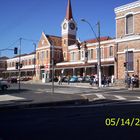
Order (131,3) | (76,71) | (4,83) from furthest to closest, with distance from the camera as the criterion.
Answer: (76,71), (131,3), (4,83)

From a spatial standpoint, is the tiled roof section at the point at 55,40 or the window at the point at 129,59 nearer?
the window at the point at 129,59

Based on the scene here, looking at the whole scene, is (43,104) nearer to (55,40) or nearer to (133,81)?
(133,81)

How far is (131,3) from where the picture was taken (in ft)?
134

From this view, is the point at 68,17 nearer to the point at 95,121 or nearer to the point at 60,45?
the point at 60,45

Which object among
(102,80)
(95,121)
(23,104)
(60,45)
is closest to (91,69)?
(60,45)

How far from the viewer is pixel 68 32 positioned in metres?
83.2

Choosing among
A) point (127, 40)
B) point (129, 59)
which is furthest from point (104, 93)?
point (127, 40)

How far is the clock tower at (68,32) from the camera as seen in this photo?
82750 mm

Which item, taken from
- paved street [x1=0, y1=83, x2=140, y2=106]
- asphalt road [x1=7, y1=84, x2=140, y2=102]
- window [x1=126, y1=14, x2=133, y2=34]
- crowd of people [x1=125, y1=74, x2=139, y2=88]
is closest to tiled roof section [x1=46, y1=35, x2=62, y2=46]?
window [x1=126, y1=14, x2=133, y2=34]

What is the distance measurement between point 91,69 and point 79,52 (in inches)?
350

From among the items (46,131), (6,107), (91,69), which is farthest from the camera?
(91,69)
